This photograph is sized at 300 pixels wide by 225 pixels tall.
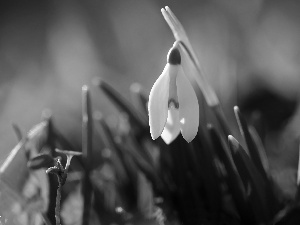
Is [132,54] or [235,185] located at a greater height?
[132,54]

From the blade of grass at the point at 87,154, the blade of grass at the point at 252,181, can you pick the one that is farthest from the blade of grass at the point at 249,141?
the blade of grass at the point at 87,154

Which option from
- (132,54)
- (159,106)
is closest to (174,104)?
(159,106)

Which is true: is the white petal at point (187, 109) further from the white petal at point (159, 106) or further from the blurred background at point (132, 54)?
the blurred background at point (132, 54)

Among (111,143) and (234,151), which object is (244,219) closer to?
(234,151)

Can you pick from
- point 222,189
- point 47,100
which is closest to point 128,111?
point 222,189

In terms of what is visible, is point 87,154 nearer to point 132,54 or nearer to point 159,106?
point 159,106

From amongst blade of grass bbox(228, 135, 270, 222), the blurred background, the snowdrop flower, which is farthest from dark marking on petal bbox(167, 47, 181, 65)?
the blurred background

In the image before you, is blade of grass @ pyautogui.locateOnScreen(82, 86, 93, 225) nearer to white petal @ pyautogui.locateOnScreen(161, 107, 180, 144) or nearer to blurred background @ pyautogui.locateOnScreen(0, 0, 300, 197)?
white petal @ pyautogui.locateOnScreen(161, 107, 180, 144)
